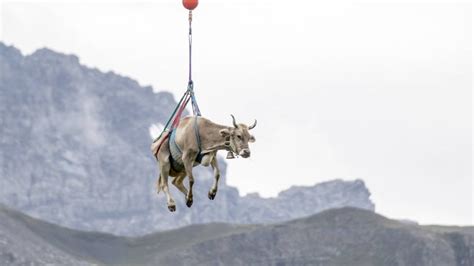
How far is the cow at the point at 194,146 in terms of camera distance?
103ft

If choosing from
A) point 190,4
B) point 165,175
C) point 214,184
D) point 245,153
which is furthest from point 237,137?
point 190,4

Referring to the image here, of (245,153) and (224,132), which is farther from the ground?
(224,132)

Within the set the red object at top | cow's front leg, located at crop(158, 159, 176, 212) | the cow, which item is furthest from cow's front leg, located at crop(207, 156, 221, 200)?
the red object at top

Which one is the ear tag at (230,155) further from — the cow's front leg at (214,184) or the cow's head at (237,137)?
the cow's front leg at (214,184)

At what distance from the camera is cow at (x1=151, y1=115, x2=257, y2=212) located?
3134 centimetres

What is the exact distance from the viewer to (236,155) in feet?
100

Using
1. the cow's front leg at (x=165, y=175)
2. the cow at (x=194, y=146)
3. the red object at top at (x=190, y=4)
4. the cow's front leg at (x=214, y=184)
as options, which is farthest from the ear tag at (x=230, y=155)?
the red object at top at (x=190, y=4)

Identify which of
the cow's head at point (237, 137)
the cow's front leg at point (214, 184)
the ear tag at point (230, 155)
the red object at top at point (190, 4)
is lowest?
the cow's front leg at point (214, 184)

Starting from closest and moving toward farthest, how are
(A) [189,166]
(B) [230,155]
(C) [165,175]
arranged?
(B) [230,155] < (A) [189,166] < (C) [165,175]

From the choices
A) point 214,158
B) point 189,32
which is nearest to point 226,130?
point 214,158

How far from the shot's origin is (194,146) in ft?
106

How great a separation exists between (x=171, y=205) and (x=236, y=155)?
10.5ft

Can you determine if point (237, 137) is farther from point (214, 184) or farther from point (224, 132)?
point (214, 184)

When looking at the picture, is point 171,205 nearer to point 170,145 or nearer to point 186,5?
point 170,145
